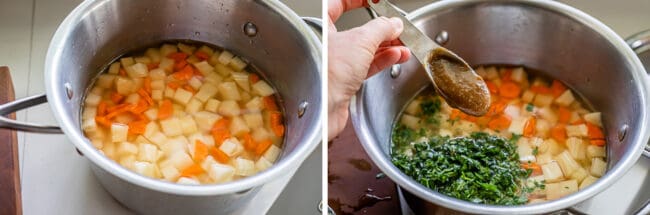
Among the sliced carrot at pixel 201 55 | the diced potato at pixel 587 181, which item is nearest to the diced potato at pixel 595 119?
the diced potato at pixel 587 181

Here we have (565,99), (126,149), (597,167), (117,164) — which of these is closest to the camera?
(117,164)

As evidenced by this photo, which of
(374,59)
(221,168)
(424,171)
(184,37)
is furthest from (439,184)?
(184,37)

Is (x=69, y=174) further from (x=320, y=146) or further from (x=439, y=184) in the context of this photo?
(x=439, y=184)

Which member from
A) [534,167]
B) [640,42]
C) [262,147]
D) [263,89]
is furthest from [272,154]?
[640,42]

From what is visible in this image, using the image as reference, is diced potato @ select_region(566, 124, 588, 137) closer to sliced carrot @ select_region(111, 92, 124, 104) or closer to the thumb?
the thumb

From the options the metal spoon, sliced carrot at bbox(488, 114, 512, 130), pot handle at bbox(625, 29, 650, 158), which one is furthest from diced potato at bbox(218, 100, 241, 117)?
pot handle at bbox(625, 29, 650, 158)

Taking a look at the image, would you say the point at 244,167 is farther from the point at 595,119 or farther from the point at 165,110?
the point at 595,119

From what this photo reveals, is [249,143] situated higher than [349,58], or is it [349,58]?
[349,58]
